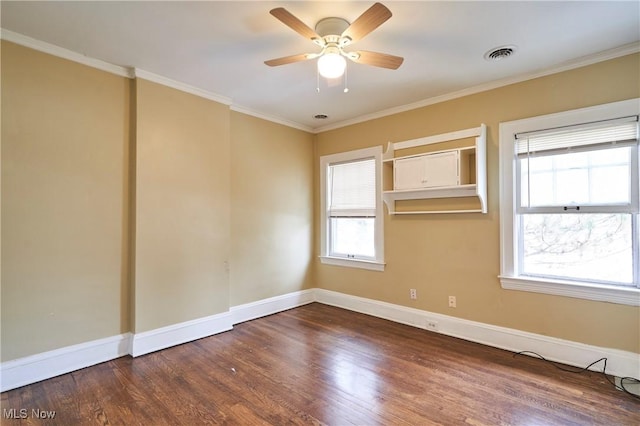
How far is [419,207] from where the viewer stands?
12.3ft

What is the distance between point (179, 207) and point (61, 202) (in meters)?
0.95

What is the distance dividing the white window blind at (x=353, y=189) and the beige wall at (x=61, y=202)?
2686 millimetres

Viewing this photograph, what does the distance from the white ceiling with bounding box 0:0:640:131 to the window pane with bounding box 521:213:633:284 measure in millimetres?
1384

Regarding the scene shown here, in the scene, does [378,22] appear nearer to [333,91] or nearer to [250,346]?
[333,91]

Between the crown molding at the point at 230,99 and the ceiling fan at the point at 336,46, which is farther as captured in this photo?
the crown molding at the point at 230,99

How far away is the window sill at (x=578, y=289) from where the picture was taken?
254 centimetres

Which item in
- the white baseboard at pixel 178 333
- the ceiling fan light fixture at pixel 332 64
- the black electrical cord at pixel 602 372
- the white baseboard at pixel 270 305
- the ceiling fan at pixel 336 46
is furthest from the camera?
the white baseboard at pixel 270 305

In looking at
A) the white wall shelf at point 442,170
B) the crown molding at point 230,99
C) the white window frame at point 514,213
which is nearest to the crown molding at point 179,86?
the crown molding at point 230,99

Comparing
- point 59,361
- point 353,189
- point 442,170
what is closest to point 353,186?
point 353,189

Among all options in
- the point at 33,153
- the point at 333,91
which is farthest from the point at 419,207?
the point at 33,153

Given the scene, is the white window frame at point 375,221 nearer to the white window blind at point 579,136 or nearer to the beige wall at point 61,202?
the white window blind at point 579,136

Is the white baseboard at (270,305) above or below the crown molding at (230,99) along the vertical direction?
below

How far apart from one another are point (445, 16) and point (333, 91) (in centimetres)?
148

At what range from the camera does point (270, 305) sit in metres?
4.26
